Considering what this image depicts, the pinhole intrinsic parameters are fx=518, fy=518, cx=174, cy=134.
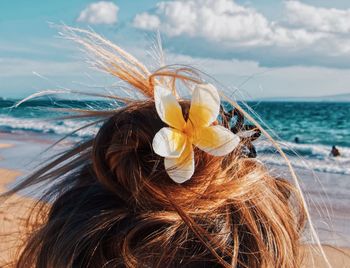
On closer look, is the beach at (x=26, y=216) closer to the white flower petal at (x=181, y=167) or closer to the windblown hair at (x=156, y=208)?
the windblown hair at (x=156, y=208)

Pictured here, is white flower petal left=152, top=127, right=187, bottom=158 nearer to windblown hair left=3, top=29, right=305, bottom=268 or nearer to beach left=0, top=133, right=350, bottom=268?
windblown hair left=3, top=29, right=305, bottom=268

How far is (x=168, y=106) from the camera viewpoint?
3.36 ft

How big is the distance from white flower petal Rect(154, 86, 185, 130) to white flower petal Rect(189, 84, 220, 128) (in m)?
0.03

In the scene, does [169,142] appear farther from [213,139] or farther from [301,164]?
[301,164]

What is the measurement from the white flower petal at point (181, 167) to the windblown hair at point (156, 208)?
0.19 feet

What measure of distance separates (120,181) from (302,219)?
524mm

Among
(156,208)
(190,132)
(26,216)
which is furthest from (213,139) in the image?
(26,216)

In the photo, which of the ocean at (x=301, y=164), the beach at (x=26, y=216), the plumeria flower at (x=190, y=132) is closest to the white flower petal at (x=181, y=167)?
the plumeria flower at (x=190, y=132)

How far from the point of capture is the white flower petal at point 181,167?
39.7 inches

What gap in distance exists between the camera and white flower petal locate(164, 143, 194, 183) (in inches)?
39.7

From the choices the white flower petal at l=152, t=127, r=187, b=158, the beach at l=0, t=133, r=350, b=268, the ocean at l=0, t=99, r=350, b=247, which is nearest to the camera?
the white flower petal at l=152, t=127, r=187, b=158

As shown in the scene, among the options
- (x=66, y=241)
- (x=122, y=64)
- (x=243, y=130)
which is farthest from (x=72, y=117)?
(x=243, y=130)

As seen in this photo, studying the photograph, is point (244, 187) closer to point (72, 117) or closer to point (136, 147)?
point (136, 147)

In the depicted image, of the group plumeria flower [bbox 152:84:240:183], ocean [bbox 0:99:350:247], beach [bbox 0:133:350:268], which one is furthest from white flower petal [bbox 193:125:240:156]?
beach [bbox 0:133:350:268]
